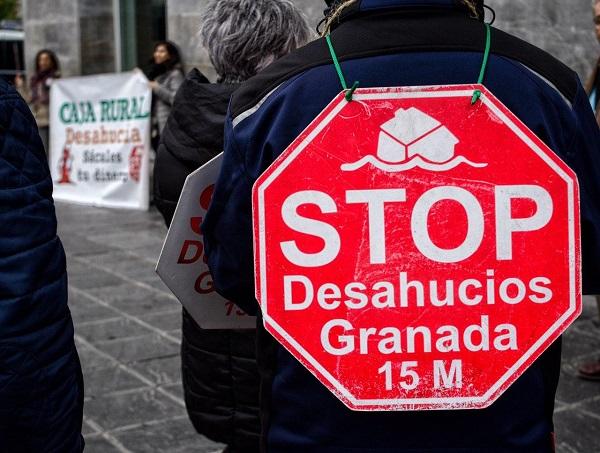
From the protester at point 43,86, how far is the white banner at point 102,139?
0.74 feet

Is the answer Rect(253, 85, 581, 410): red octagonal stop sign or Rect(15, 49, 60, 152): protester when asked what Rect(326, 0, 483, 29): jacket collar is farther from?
Rect(15, 49, 60, 152): protester

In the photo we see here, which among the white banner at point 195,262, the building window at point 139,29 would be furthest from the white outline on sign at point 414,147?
the building window at point 139,29

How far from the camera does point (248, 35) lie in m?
2.59

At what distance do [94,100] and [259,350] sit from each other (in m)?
8.79

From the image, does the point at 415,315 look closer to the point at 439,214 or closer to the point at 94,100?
the point at 439,214

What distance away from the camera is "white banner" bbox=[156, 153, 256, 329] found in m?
2.19

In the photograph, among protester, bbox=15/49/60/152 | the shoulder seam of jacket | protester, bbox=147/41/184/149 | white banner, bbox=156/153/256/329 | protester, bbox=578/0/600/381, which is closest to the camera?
the shoulder seam of jacket

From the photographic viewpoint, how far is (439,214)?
65.0 inches

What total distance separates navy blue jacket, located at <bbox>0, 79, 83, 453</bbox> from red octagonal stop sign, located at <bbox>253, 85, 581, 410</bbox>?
1.80 ft

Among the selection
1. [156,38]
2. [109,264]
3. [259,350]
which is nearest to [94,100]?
[156,38]

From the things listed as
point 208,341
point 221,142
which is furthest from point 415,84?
point 208,341

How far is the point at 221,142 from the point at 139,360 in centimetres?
256

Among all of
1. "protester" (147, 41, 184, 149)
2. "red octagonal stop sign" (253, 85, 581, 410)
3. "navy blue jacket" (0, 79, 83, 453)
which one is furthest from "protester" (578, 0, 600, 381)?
"protester" (147, 41, 184, 149)

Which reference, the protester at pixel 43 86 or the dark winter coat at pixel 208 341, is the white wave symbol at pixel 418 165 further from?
the protester at pixel 43 86
